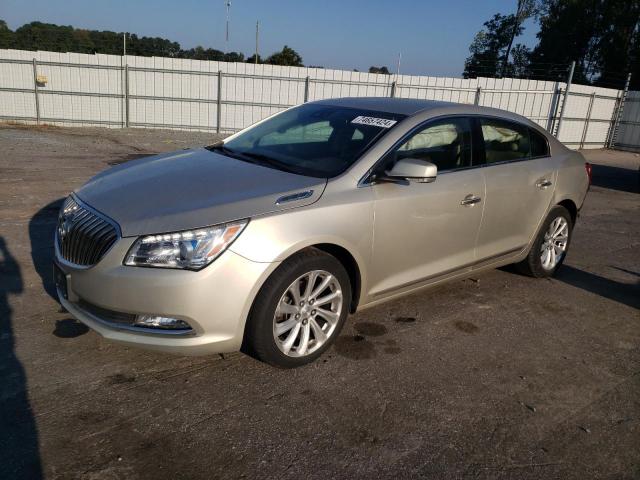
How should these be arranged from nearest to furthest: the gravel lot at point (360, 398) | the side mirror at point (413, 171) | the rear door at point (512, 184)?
the gravel lot at point (360, 398) → the side mirror at point (413, 171) → the rear door at point (512, 184)

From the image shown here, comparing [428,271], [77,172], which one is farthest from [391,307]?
[77,172]

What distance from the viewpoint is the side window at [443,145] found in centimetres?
381

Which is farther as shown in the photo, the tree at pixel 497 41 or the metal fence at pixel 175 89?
the tree at pixel 497 41

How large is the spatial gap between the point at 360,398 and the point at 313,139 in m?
2.01

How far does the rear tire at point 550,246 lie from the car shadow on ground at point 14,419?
4.21m

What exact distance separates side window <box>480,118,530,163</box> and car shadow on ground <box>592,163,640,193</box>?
8.62m

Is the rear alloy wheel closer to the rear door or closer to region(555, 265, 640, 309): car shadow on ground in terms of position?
region(555, 265, 640, 309): car shadow on ground

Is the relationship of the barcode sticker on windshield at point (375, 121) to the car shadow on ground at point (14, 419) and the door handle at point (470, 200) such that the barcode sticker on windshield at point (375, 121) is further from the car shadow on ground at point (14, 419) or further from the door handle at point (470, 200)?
the car shadow on ground at point (14, 419)

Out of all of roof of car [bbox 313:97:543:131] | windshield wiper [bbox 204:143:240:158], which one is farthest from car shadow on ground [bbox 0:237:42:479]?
roof of car [bbox 313:97:543:131]

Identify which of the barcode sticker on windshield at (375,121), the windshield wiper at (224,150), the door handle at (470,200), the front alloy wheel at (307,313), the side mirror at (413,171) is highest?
the barcode sticker on windshield at (375,121)

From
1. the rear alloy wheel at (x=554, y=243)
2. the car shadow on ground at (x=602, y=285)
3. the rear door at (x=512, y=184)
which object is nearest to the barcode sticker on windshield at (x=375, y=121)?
the rear door at (x=512, y=184)

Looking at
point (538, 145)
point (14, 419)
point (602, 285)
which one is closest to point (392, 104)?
point (538, 145)

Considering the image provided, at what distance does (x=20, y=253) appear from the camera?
502cm

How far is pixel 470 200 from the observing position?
406 cm
